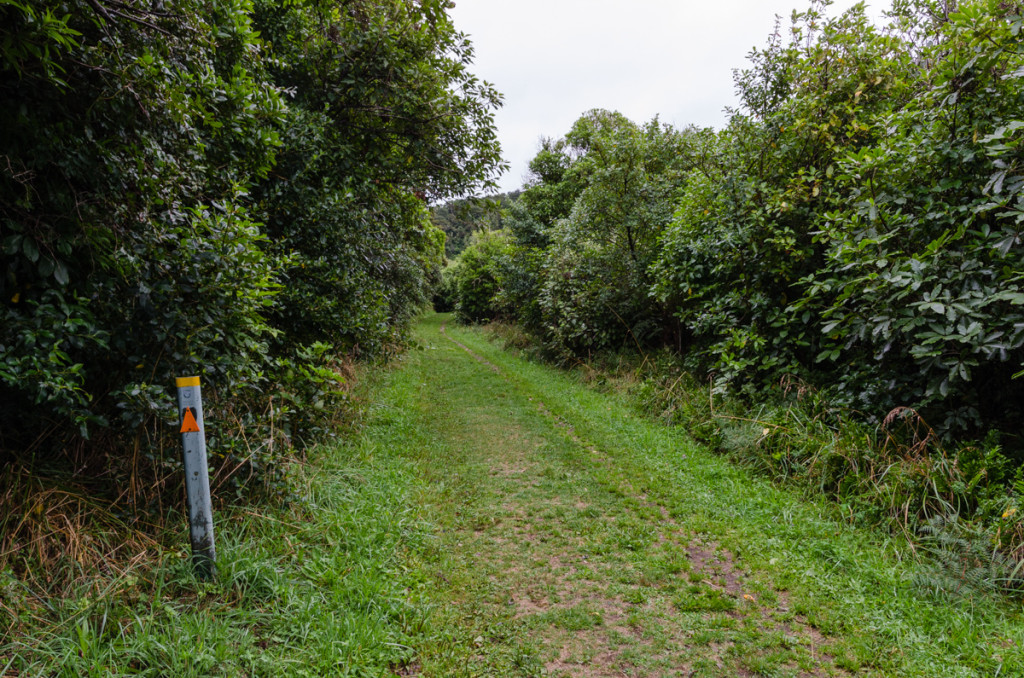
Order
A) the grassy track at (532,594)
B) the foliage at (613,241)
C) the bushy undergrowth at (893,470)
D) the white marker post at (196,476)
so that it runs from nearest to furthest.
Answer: the grassy track at (532,594) < the white marker post at (196,476) < the bushy undergrowth at (893,470) < the foliage at (613,241)

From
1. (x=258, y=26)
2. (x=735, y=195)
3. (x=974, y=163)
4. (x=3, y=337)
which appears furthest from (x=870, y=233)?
(x=258, y=26)

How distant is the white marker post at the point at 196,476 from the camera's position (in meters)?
3.05

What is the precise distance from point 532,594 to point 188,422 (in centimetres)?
269

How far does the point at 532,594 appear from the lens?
3.64m

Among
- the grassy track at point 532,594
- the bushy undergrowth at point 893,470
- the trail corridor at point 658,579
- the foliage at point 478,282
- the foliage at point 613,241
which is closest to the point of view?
the grassy track at point 532,594

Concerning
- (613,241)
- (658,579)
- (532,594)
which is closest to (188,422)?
(532,594)

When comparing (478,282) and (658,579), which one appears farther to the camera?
(478,282)

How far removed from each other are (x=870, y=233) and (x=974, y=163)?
3.16 feet

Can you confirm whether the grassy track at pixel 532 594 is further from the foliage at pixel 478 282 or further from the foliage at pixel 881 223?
the foliage at pixel 478 282

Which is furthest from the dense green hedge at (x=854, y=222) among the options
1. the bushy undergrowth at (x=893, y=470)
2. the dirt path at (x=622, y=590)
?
the dirt path at (x=622, y=590)

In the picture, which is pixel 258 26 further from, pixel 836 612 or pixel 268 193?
pixel 836 612

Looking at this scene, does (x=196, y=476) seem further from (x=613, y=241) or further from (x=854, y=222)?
(x=613, y=241)

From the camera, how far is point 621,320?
36.2 ft

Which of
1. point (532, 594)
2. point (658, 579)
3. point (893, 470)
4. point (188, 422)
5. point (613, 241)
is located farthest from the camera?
point (613, 241)
